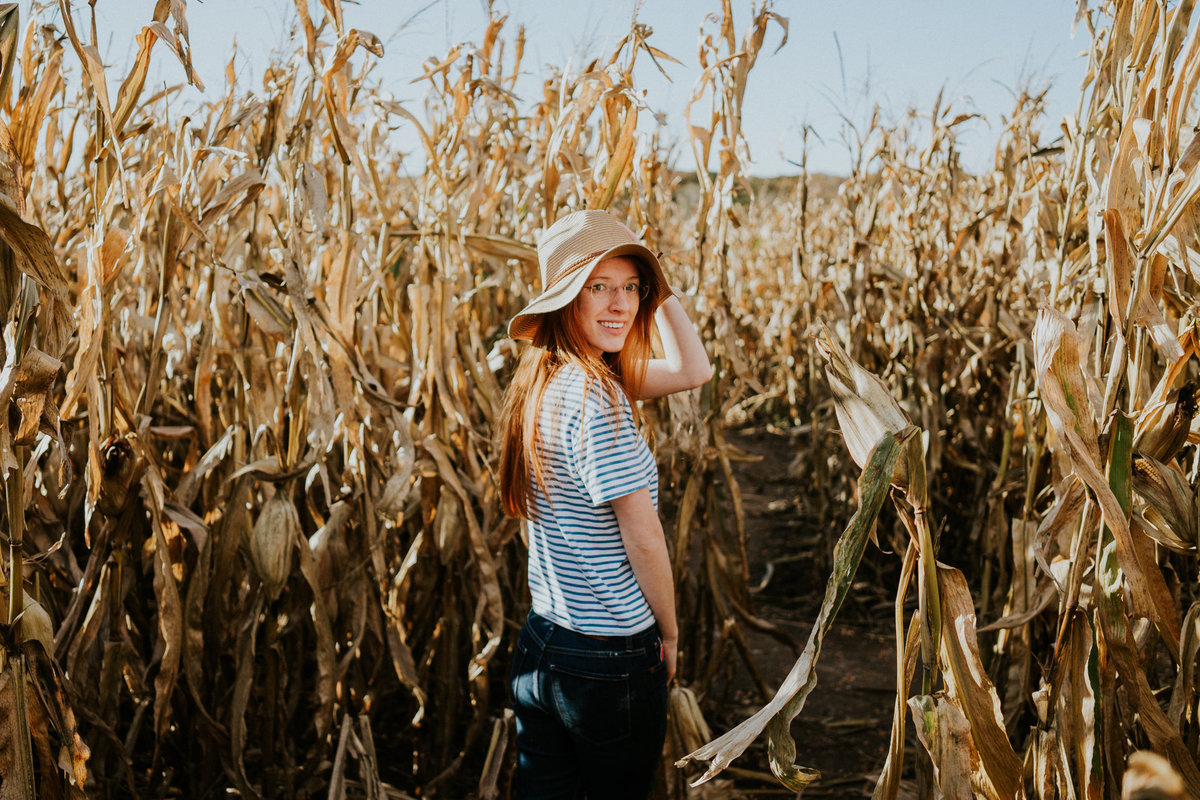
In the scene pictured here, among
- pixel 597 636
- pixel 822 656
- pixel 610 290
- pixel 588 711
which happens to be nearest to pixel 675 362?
pixel 610 290

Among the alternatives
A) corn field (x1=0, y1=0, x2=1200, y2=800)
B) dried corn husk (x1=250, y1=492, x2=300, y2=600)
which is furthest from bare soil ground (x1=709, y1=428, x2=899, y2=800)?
dried corn husk (x1=250, y1=492, x2=300, y2=600)

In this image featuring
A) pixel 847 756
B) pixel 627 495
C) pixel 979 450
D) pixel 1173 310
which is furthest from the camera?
pixel 979 450

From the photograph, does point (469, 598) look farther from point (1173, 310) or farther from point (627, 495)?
point (1173, 310)

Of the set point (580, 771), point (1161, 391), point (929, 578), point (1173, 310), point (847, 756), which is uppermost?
point (1173, 310)

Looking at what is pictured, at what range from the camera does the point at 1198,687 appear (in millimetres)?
1469

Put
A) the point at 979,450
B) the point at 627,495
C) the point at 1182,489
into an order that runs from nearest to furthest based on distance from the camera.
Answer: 1. the point at 1182,489
2. the point at 627,495
3. the point at 979,450

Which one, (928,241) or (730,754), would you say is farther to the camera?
(928,241)

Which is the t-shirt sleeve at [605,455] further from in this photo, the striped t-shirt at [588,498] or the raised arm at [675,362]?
the raised arm at [675,362]

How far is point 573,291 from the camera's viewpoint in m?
1.40

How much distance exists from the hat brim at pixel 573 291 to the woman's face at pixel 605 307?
2 cm

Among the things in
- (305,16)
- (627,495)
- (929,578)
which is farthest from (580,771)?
(305,16)

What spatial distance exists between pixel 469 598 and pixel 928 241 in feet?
8.12

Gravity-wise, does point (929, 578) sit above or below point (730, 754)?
above

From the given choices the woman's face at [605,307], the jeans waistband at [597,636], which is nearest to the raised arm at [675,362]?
the woman's face at [605,307]
